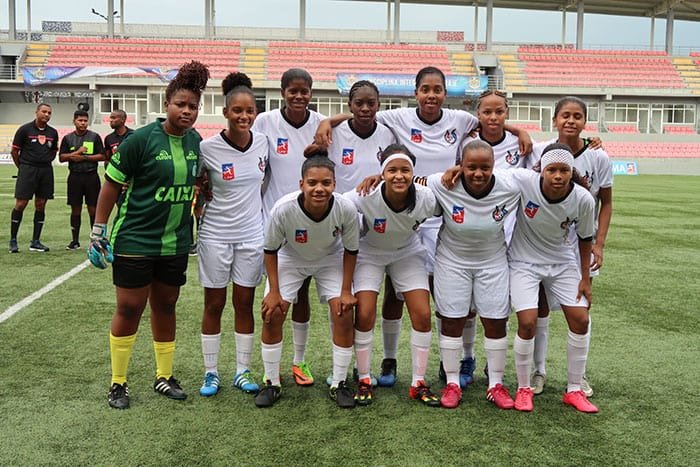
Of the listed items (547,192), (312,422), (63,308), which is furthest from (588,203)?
Result: (63,308)

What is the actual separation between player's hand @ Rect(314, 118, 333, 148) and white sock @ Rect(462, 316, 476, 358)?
4.95ft

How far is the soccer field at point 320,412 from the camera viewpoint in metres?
3.31

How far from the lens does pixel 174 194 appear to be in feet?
12.7

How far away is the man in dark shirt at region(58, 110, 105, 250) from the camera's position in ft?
30.2

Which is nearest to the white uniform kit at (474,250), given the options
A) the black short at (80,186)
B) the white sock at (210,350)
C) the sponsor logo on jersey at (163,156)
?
the white sock at (210,350)

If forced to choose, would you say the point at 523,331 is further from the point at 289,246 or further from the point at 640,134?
the point at 640,134

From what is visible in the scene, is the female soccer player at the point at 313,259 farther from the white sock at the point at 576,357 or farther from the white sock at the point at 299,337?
the white sock at the point at 576,357

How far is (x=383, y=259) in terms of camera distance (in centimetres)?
422

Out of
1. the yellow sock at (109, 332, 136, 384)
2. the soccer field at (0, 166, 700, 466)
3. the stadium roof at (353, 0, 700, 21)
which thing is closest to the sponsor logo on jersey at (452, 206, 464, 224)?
the soccer field at (0, 166, 700, 466)

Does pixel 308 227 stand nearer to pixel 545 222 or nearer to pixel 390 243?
pixel 390 243

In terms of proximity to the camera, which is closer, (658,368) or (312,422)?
(312,422)

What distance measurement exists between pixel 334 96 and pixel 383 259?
3739cm

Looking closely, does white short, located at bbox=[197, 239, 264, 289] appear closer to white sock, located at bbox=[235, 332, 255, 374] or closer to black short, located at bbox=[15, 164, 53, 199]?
white sock, located at bbox=[235, 332, 255, 374]

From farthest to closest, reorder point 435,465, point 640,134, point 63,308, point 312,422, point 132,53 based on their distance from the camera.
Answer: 1. point 132,53
2. point 640,134
3. point 63,308
4. point 312,422
5. point 435,465
